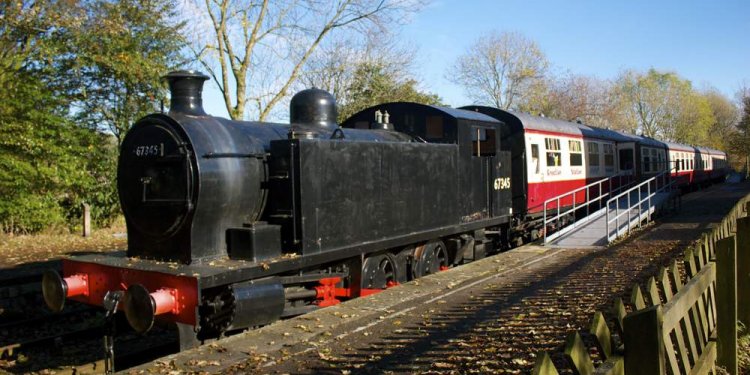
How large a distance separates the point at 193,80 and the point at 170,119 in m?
0.64

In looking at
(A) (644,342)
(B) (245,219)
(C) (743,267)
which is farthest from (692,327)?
(B) (245,219)

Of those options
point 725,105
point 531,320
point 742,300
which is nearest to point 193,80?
point 531,320

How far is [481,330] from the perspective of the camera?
234 inches

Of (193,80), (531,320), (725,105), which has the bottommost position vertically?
(531,320)

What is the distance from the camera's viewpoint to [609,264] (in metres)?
9.73

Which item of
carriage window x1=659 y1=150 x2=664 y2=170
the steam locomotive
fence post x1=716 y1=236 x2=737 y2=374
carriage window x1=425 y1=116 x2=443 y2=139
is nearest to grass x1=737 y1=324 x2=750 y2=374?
fence post x1=716 y1=236 x2=737 y2=374

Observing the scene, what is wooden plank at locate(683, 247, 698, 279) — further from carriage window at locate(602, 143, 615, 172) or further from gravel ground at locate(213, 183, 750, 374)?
carriage window at locate(602, 143, 615, 172)

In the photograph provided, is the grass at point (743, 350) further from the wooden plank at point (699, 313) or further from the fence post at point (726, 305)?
the wooden plank at point (699, 313)

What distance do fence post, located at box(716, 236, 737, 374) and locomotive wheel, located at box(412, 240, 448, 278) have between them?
473 centimetres

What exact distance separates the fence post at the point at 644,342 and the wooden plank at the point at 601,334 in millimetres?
116

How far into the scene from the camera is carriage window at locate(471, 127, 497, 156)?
10.3m

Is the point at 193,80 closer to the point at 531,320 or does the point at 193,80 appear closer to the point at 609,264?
the point at 531,320

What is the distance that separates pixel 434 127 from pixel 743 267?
16.4 ft

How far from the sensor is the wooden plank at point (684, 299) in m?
3.05
